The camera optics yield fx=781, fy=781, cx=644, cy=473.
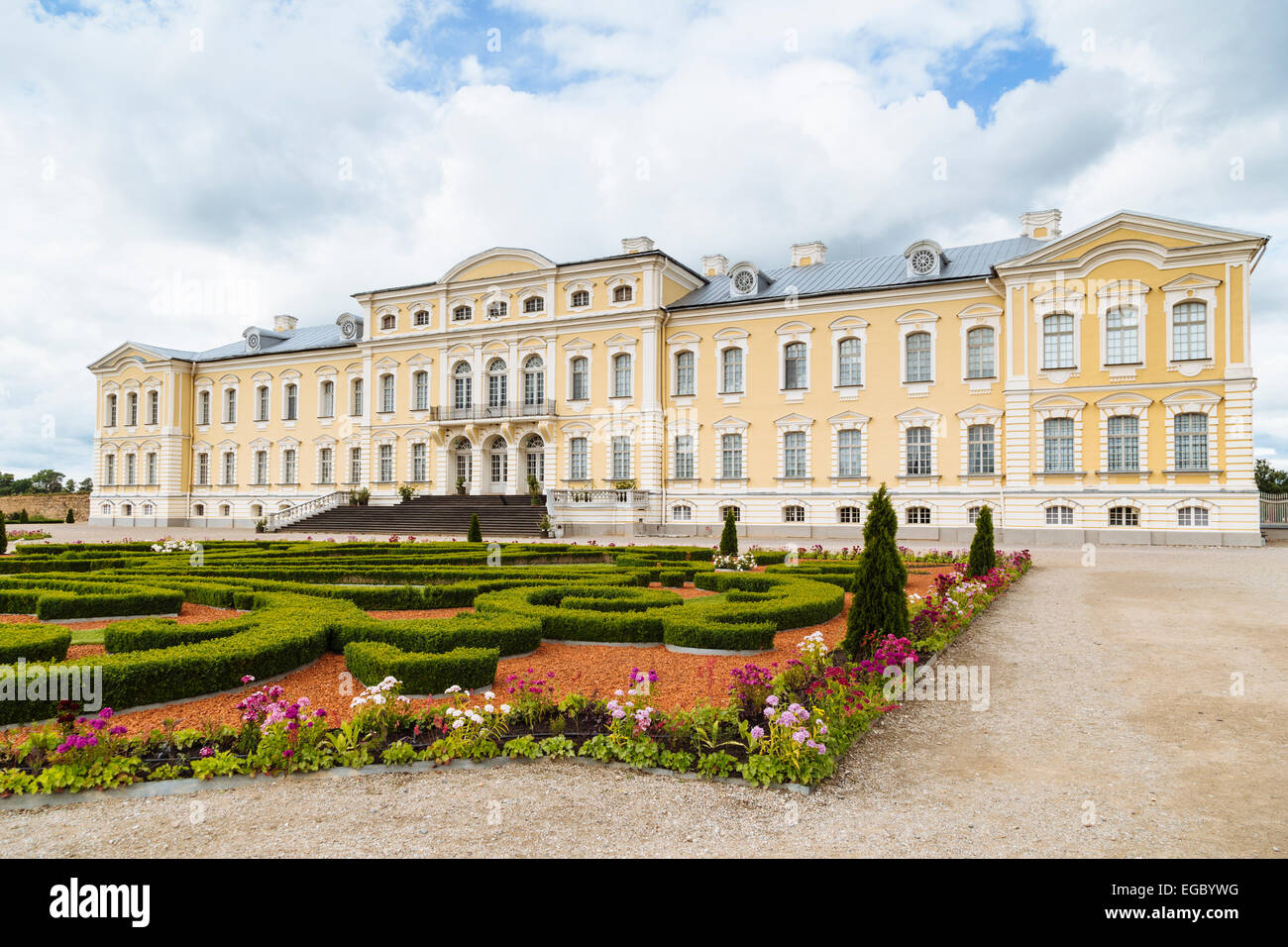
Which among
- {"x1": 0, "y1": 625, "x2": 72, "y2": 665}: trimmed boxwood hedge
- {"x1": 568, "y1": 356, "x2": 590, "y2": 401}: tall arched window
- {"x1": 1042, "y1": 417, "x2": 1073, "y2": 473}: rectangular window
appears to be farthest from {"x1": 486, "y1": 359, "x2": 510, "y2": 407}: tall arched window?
{"x1": 0, "y1": 625, "x2": 72, "y2": 665}: trimmed boxwood hedge

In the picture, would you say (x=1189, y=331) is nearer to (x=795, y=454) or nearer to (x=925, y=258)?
(x=925, y=258)

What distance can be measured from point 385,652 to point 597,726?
2.03 meters

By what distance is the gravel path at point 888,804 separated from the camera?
369 centimetres

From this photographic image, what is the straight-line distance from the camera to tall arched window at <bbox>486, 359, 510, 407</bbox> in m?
35.7

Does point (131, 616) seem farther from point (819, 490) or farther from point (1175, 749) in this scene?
point (819, 490)

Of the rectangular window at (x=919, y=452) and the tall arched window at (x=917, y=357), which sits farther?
the tall arched window at (x=917, y=357)

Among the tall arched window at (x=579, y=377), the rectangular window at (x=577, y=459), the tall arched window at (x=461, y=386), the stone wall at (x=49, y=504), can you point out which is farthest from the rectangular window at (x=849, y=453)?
the stone wall at (x=49, y=504)

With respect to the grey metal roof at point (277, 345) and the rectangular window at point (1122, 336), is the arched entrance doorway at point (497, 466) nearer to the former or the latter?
the grey metal roof at point (277, 345)

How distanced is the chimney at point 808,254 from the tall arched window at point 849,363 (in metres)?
5.18

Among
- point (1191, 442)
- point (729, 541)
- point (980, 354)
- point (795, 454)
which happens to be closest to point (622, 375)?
point (795, 454)

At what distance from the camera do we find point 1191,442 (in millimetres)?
24234

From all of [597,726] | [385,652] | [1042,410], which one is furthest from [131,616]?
[1042,410]

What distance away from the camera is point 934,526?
27.2 meters

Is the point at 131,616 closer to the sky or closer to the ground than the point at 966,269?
Answer: closer to the ground
